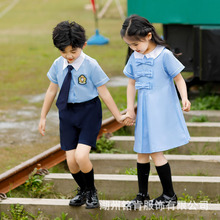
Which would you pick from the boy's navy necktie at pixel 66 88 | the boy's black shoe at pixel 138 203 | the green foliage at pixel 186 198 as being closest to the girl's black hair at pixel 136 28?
the boy's navy necktie at pixel 66 88

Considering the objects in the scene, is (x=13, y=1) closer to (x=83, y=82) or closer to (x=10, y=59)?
(x=10, y=59)

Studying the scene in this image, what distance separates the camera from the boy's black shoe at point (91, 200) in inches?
166

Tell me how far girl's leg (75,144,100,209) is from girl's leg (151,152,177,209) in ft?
1.61

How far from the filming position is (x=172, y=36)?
7.17 meters

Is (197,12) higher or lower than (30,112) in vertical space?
higher

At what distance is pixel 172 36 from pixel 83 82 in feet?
11.0

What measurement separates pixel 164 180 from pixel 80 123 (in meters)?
0.78

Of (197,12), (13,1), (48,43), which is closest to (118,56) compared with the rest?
(48,43)

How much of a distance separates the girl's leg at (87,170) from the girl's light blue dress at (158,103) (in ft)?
1.37

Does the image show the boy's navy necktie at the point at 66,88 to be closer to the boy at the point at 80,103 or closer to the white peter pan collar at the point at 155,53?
the boy at the point at 80,103

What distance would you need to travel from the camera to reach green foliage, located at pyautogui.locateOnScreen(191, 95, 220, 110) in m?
6.96

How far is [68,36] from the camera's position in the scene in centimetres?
390

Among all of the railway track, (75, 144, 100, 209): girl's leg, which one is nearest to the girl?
(75, 144, 100, 209): girl's leg

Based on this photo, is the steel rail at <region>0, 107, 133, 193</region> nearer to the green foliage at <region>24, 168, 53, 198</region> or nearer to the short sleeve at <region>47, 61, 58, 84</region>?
the green foliage at <region>24, 168, 53, 198</region>
